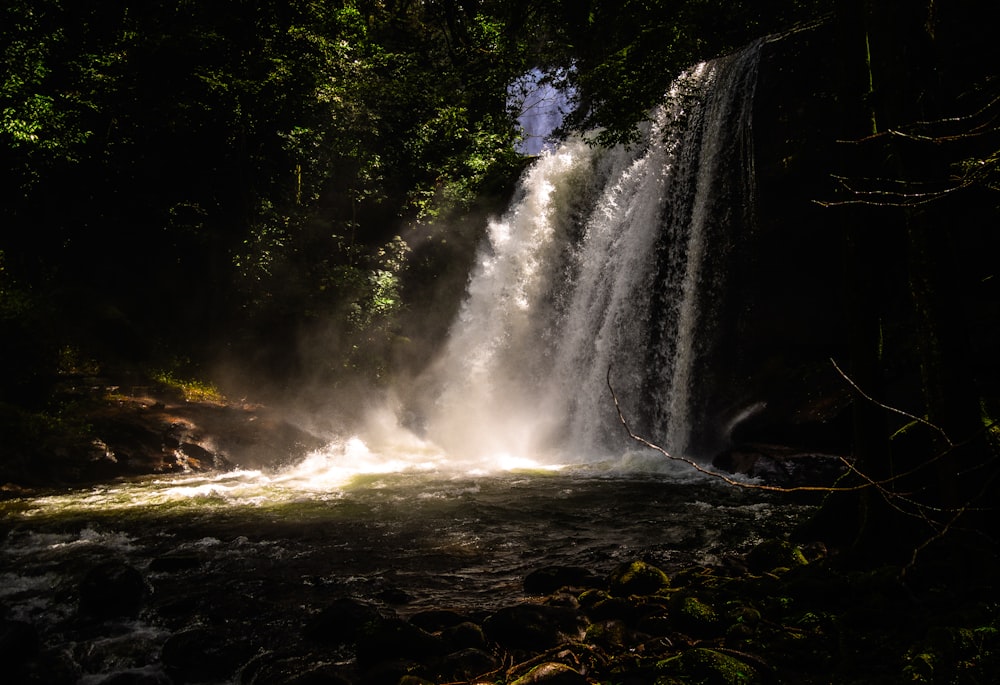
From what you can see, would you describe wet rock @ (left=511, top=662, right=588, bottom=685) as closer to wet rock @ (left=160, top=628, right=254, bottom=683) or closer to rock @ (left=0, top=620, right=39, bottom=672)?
wet rock @ (left=160, top=628, right=254, bottom=683)

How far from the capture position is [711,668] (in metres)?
3.18

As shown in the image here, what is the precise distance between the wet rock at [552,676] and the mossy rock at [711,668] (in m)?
0.53

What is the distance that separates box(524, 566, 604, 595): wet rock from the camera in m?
5.09

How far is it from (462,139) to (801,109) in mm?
10284

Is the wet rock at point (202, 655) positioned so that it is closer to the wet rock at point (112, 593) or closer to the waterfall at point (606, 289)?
the wet rock at point (112, 593)

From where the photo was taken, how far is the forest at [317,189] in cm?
851

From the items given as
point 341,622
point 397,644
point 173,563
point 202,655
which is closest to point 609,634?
point 397,644

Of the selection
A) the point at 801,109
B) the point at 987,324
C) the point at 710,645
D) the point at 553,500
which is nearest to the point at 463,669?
the point at 710,645

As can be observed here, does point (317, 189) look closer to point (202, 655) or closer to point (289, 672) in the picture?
point (202, 655)

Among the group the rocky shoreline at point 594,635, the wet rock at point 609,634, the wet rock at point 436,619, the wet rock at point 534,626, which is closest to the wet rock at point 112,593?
the rocky shoreline at point 594,635

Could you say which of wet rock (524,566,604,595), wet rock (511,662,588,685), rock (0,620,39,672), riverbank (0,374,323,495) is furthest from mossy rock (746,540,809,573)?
riverbank (0,374,323,495)

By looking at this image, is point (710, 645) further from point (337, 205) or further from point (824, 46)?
point (337, 205)

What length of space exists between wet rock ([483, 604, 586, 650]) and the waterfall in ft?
29.6

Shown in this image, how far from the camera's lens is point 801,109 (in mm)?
12258
